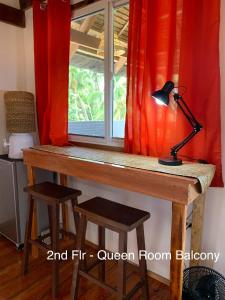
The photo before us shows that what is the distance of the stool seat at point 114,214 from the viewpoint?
52.9 inches

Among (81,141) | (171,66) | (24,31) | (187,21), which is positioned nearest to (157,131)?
(171,66)

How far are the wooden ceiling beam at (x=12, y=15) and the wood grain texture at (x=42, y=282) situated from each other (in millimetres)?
2312

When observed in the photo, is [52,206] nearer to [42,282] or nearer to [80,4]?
[42,282]

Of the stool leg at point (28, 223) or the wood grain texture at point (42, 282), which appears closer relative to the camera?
the wood grain texture at point (42, 282)

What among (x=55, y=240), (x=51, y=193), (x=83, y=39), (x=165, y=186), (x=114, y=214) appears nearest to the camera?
(x=165, y=186)

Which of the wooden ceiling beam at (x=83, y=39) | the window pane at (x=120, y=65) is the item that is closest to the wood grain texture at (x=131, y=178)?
the window pane at (x=120, y=65)

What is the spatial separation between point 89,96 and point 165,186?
4.55 ft

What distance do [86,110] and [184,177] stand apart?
4.65 feet

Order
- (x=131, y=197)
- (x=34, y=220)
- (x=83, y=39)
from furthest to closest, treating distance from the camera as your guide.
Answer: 1. (x=83, y=39)
2. (x=34, y=220)
3. (x=131, y=197)

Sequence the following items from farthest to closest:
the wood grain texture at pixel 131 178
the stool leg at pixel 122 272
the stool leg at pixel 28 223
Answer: the stool leg at pixel 28 223 → the stool leg at pixel 122 272 → the wood grain texture at pixel 131 178

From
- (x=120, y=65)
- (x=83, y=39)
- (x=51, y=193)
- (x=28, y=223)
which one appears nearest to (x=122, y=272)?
(x=51, y=193)

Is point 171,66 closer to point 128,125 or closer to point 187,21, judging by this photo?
point 187,21

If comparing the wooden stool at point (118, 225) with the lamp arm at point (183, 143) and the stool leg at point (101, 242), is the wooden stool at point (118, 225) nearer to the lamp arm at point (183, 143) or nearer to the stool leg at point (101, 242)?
the stool leg at point (101, 242)

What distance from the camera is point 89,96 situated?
2279 millimetres
